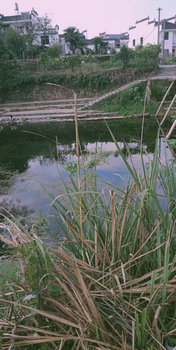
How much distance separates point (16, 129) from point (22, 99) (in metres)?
5.79

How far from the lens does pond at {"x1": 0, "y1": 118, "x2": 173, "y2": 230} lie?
13.7 feet

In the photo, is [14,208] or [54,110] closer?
[14,208]

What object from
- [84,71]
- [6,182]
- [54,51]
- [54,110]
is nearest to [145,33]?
[54,51]

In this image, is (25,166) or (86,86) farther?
(86,86)

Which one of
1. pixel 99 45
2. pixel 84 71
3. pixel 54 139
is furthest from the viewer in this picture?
pixel 99 45

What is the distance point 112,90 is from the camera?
14.7m

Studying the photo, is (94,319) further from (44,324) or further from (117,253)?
(117,253)

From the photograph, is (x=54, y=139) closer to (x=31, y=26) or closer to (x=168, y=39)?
(x=31, y=26)

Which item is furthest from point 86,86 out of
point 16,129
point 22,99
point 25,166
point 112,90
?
point 25,166

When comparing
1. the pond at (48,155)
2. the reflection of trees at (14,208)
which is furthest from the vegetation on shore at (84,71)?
the reflection of trees at (14,208)

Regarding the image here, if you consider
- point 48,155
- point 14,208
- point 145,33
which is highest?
point 145,33

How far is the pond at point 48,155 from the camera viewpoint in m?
4.18

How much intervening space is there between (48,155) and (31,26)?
19.6 metres

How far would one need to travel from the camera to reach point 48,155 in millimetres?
7301
